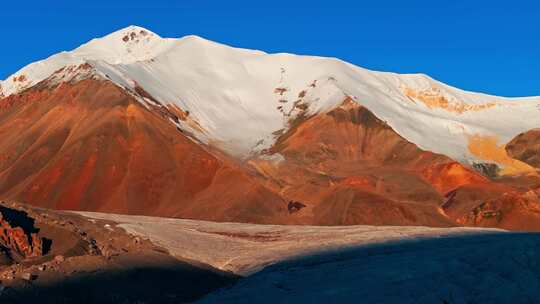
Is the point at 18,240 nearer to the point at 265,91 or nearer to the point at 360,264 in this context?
the point at 360,264

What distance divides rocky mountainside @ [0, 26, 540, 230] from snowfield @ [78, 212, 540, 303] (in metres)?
24.2

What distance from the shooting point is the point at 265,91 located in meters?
138

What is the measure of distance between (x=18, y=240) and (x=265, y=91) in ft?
338

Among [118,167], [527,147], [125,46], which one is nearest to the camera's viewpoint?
[118,167]

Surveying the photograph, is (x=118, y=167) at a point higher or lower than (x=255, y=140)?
lower

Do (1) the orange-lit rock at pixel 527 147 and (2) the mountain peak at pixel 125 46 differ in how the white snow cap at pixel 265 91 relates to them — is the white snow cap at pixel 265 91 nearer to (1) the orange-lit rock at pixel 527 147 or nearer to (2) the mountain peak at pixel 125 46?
(2) the mountain peak at pixel 125 46

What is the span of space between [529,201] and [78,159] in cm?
4363

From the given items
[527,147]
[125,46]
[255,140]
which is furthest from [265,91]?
[527,147]

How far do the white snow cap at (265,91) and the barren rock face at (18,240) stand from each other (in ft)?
236

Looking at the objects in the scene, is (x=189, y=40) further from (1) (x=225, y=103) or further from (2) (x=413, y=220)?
(2) (x=413, y=220)

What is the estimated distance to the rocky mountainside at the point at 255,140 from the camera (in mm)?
81188

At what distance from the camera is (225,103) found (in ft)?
422

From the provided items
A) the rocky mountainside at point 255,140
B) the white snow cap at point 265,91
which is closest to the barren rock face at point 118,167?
the rocky mountainside at point 255,140

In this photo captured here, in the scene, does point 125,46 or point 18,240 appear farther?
point 125,46
